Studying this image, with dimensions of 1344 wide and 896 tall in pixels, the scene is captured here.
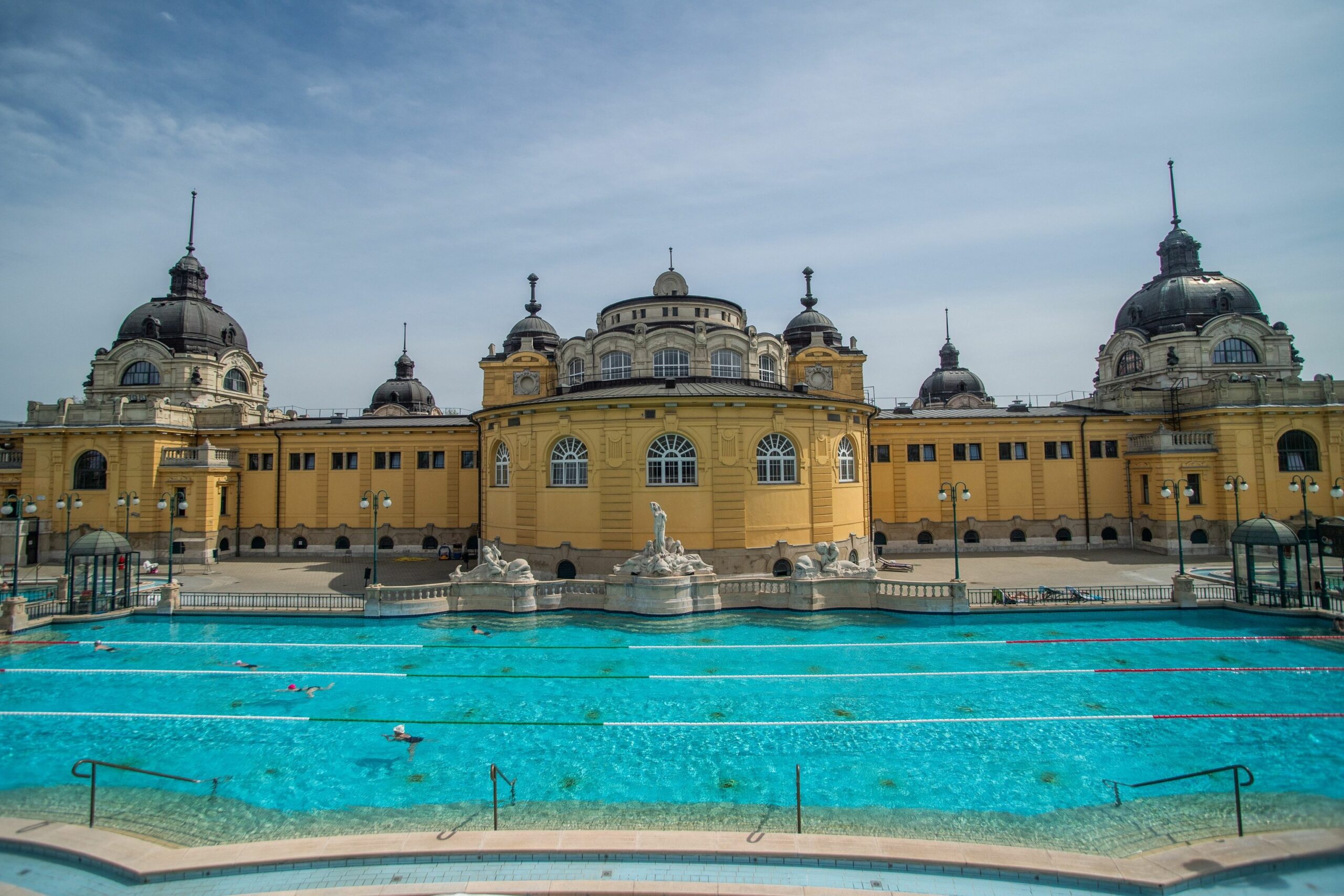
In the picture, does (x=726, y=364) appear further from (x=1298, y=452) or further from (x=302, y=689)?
(x=1298, y=452)

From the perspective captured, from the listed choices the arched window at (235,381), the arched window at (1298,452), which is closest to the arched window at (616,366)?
the arched window at (235,381)

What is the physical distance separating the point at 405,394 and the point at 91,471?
28.3 metres

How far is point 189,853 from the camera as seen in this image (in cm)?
1041

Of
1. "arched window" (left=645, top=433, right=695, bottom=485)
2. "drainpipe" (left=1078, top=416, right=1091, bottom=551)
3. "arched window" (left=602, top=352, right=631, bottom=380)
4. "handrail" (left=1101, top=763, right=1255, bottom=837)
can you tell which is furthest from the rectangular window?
"arched window" (left=602, top=352, right=631, bottom=380)

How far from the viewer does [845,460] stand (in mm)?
34844

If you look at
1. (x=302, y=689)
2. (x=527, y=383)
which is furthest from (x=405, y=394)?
(x=302, y=689)

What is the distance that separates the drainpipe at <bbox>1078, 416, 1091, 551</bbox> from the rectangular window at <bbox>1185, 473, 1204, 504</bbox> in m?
5.08

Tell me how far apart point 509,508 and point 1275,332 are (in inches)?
2149

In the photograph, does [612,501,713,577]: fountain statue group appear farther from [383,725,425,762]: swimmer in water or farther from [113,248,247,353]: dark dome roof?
[113,248,247,353]: dark dome roof

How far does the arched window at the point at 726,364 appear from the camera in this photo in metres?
38.4

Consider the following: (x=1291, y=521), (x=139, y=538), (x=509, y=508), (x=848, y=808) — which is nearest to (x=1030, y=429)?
(x=1291, y=521)

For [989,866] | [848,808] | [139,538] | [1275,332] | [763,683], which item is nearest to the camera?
[989,866]

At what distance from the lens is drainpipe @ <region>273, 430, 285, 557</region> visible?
145 feet

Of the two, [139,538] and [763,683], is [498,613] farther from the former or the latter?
[139,538]
